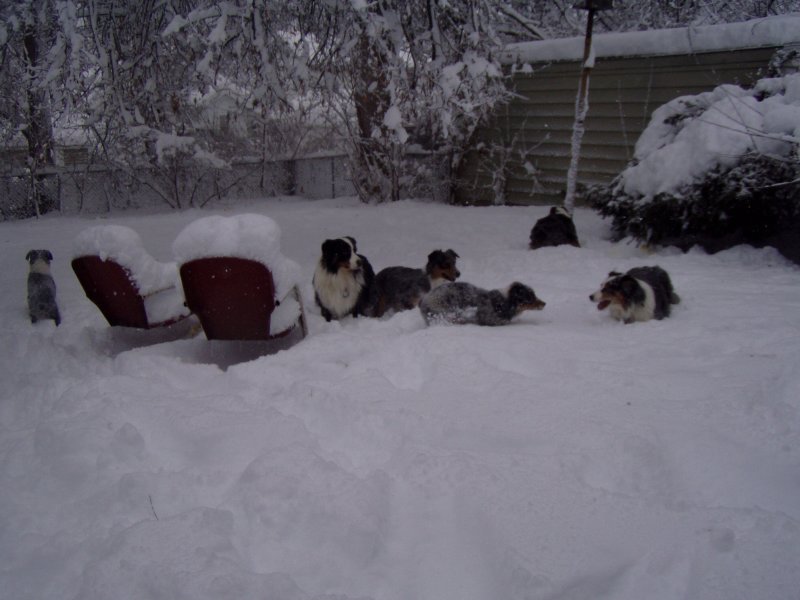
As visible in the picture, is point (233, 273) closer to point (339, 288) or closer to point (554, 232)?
point (339, 288)

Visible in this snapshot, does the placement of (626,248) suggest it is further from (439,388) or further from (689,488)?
(689,488)

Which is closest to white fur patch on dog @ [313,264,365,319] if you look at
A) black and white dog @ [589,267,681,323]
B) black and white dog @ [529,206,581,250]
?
black and white dog @ [589,267,681,323]

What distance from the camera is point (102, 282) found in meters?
4.60

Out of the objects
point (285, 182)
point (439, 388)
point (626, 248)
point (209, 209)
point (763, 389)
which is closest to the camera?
point (763, 389)

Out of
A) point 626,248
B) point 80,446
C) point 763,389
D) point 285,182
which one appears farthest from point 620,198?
point 285,182

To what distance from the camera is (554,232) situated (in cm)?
783

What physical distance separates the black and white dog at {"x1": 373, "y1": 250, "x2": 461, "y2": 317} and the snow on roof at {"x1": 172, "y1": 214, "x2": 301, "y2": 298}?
1.78 m

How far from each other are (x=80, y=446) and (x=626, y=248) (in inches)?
282

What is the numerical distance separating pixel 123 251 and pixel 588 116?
371 inches

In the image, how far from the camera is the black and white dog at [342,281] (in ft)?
17.4

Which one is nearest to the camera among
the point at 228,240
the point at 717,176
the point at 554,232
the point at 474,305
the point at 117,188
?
the point at 228,240

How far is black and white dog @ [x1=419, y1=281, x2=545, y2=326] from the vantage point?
489 centimetres

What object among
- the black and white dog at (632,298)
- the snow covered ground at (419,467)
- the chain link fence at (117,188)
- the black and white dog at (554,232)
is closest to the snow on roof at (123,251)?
the snow covered ground at (419,467)

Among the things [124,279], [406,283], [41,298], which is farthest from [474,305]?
[41,298]
